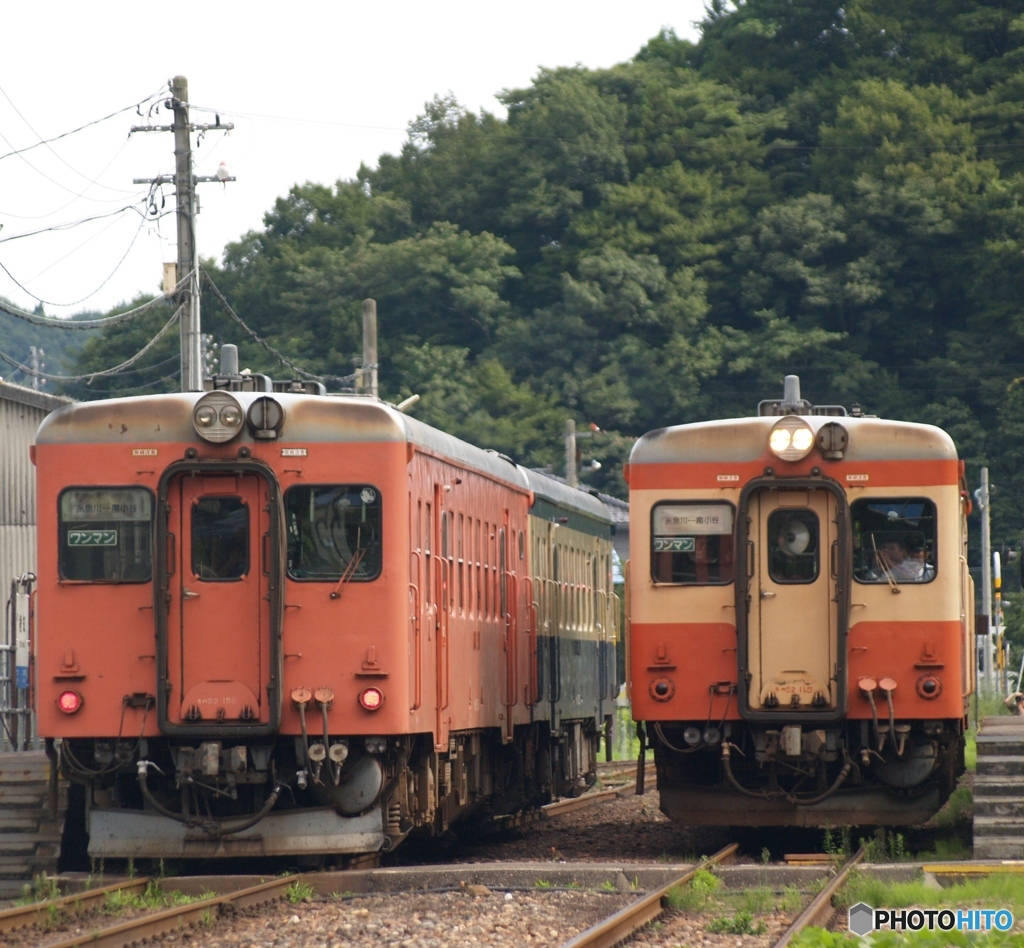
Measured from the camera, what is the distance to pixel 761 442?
1334 centimetres

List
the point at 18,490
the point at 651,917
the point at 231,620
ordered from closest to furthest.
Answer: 1. the point at 651,917
2. the point at 231,620
3. the point at 18,490

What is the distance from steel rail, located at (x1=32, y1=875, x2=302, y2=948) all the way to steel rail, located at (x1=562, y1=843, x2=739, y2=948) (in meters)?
2.11

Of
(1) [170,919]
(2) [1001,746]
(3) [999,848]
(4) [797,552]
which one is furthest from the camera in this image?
(2) [1001,746]

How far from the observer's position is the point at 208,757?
11.6 meters

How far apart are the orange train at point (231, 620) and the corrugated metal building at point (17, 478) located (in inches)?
369

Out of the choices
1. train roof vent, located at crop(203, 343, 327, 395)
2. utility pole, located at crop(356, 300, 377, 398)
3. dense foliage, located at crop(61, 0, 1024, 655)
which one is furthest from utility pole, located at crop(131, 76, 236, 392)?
dense foliage, located at crop(61, 0, 1024, 655)

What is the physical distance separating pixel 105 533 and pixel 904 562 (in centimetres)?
543

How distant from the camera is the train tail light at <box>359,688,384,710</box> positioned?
38.6 ft

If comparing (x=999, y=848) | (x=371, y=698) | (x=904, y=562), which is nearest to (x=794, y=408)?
(x=904, y=562)

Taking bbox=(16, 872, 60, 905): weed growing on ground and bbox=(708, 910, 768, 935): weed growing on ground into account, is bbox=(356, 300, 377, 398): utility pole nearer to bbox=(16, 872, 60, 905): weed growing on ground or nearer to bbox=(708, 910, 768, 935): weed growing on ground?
bbox=(16, 872, 60, 905): weed growing on ground

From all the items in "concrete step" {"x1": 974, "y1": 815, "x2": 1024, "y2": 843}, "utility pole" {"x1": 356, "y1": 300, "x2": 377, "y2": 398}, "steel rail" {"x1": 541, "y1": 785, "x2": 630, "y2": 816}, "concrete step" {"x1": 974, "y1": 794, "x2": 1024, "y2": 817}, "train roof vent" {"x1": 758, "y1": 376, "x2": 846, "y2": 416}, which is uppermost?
"utility pole" {"x1": 356, "y1": 300, "x2": 377, "y2": 398}

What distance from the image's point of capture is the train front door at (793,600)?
13180 mm

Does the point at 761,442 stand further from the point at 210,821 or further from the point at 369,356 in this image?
the point at 369,356

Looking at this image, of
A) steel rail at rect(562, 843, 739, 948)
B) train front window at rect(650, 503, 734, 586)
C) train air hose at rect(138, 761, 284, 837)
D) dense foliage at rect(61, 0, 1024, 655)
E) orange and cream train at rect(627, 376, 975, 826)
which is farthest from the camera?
dense foliage at rect(61, 0, 1024, 655)
